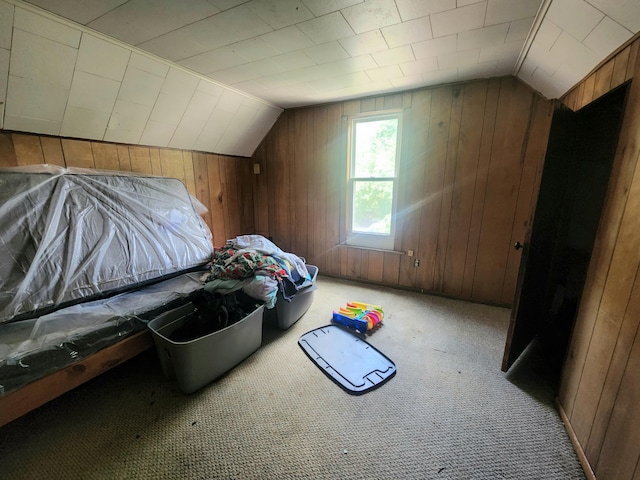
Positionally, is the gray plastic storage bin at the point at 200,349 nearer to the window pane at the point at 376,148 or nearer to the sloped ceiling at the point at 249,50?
the sloped ceiling at the point at 249,50

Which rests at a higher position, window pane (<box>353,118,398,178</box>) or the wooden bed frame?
window pane (<box>353,118,398,178</box>)

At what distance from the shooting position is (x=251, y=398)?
1.44 m

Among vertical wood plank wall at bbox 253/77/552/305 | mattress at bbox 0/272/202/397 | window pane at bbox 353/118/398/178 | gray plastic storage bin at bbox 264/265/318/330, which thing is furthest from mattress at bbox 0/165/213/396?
window pane at bbox 353/118/398/178

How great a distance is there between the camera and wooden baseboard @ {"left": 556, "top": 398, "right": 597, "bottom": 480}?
1.04 meters

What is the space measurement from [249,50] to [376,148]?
5.04 feet

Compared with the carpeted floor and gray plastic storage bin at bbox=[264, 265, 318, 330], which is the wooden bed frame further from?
gray plastic storage bin at bbox=[264, 265, 318, 330]

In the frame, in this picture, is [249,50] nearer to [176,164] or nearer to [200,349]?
[176,164]

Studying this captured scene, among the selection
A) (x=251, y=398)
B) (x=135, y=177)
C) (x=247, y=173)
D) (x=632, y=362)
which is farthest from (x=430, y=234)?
(x=135, y=177)

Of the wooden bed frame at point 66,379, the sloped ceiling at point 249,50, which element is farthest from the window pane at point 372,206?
the wooden bed frame at point 66,379

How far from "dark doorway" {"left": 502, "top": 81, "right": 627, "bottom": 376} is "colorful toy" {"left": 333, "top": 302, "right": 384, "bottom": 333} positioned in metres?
0.88

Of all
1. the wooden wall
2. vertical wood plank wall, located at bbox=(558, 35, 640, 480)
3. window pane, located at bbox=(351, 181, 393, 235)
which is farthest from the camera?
window pane, located at bbox=(351, 181, 393, 235)

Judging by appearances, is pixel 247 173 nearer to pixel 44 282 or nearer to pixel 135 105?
pixel 135 105

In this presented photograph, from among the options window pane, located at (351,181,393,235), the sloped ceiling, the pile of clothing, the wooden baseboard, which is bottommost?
the wooden baseboard

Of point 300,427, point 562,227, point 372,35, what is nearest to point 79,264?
point 300,427
